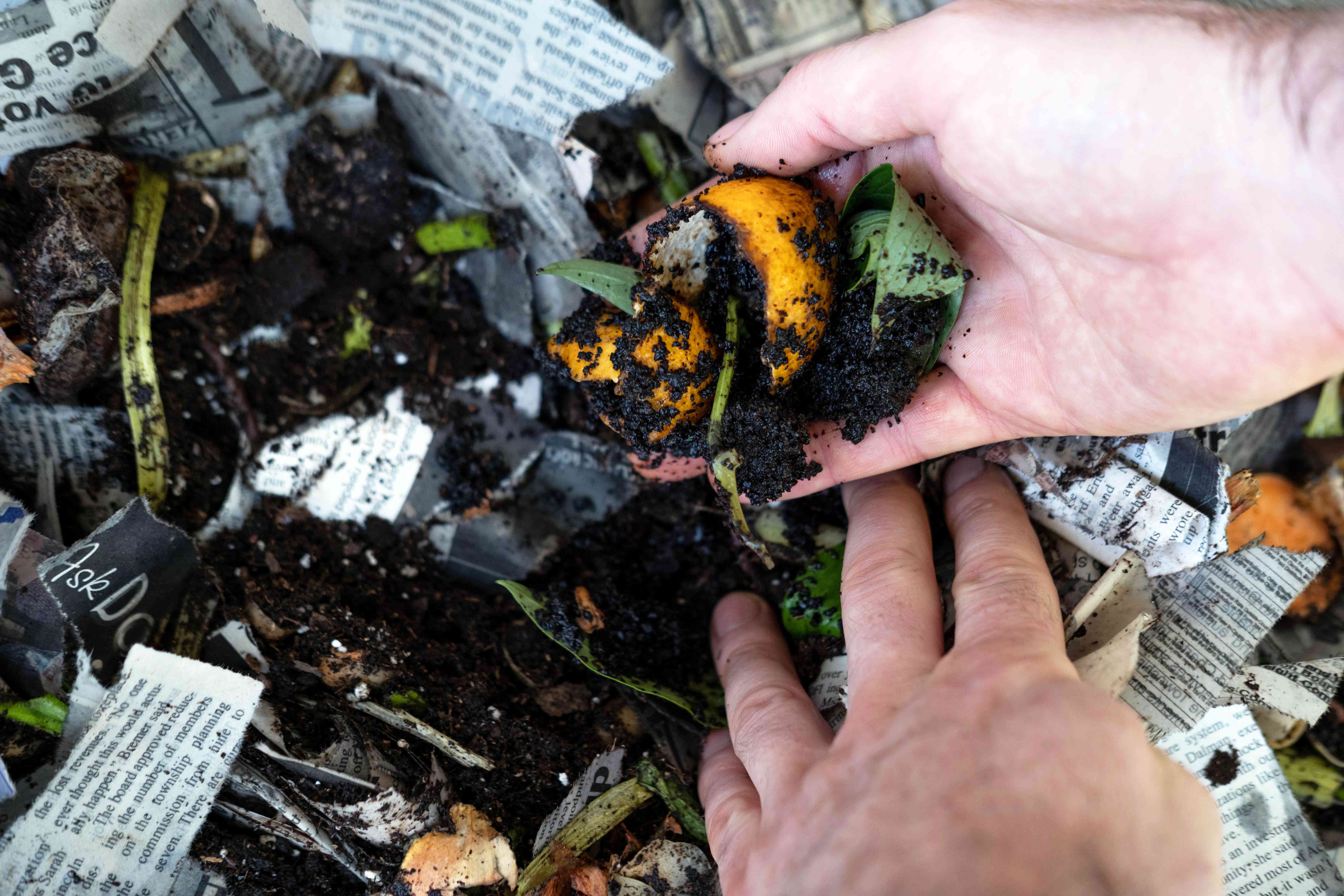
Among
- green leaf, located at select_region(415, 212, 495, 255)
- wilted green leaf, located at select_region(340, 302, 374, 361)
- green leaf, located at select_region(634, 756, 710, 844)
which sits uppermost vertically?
green leaf, located at select_region(415, 212, 495, 255)

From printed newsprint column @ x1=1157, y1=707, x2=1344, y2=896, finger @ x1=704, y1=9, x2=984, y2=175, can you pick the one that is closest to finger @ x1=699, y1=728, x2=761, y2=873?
printed newsprint column @ x1=1157, y1=707, x2=1344, y2=896

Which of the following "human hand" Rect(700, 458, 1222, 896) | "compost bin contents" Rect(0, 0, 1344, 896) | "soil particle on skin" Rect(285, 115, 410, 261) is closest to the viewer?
"human hand" Rect(700, 458, 1222, 896)

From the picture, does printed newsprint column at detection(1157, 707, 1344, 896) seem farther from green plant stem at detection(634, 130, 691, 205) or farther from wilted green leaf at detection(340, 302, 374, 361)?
wilted green leaf at detection(340, 302, 374, 361)

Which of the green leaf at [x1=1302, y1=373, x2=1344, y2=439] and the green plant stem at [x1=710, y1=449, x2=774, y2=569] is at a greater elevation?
the green plant stem at [x1=710, y1=449, x2=774, y2=569]

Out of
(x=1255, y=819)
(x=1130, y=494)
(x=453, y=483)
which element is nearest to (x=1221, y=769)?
(x=1255, y=819)

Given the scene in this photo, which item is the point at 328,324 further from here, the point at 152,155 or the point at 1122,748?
the point at 1122,748

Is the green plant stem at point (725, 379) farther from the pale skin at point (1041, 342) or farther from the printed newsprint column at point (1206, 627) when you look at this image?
the printed newsprint column at point (1206, 627)
